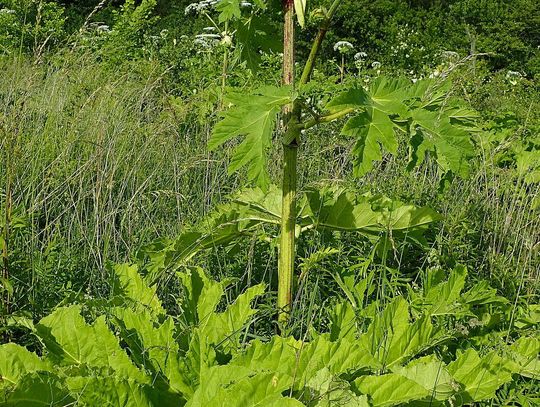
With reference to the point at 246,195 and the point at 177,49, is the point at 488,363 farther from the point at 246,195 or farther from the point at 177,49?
the point at 177,49

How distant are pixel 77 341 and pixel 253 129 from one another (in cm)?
73

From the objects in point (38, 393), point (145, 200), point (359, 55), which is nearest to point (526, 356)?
point (38, 393)

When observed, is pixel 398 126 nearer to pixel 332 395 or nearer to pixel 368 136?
pixel 368 136

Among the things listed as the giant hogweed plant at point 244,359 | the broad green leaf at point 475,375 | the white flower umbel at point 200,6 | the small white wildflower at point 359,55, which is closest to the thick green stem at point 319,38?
the giant hogweed plant at point 244,359

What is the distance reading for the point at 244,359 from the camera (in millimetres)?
Result: 1903

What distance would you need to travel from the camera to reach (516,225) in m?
3.39

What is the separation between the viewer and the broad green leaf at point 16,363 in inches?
73.6

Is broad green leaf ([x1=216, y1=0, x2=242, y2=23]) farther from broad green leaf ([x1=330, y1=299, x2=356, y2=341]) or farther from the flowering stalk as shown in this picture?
broad green leaf ([x1=330, y1=299, x2=356, y2=341])

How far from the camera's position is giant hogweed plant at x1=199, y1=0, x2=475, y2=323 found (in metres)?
2.06

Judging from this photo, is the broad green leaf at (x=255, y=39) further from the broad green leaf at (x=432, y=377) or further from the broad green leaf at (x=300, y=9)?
the broad green leaf at (x=432, y=377)

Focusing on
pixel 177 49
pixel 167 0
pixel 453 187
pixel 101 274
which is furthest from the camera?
pixel 167 0

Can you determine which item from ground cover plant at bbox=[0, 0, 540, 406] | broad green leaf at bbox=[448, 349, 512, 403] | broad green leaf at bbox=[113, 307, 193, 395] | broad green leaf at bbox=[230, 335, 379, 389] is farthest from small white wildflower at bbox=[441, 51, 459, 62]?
broad green leaf at bbox=[113, 307, 193, 395]

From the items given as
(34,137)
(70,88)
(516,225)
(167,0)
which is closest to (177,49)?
(70,88)

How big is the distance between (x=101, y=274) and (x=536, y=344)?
1516 mm
